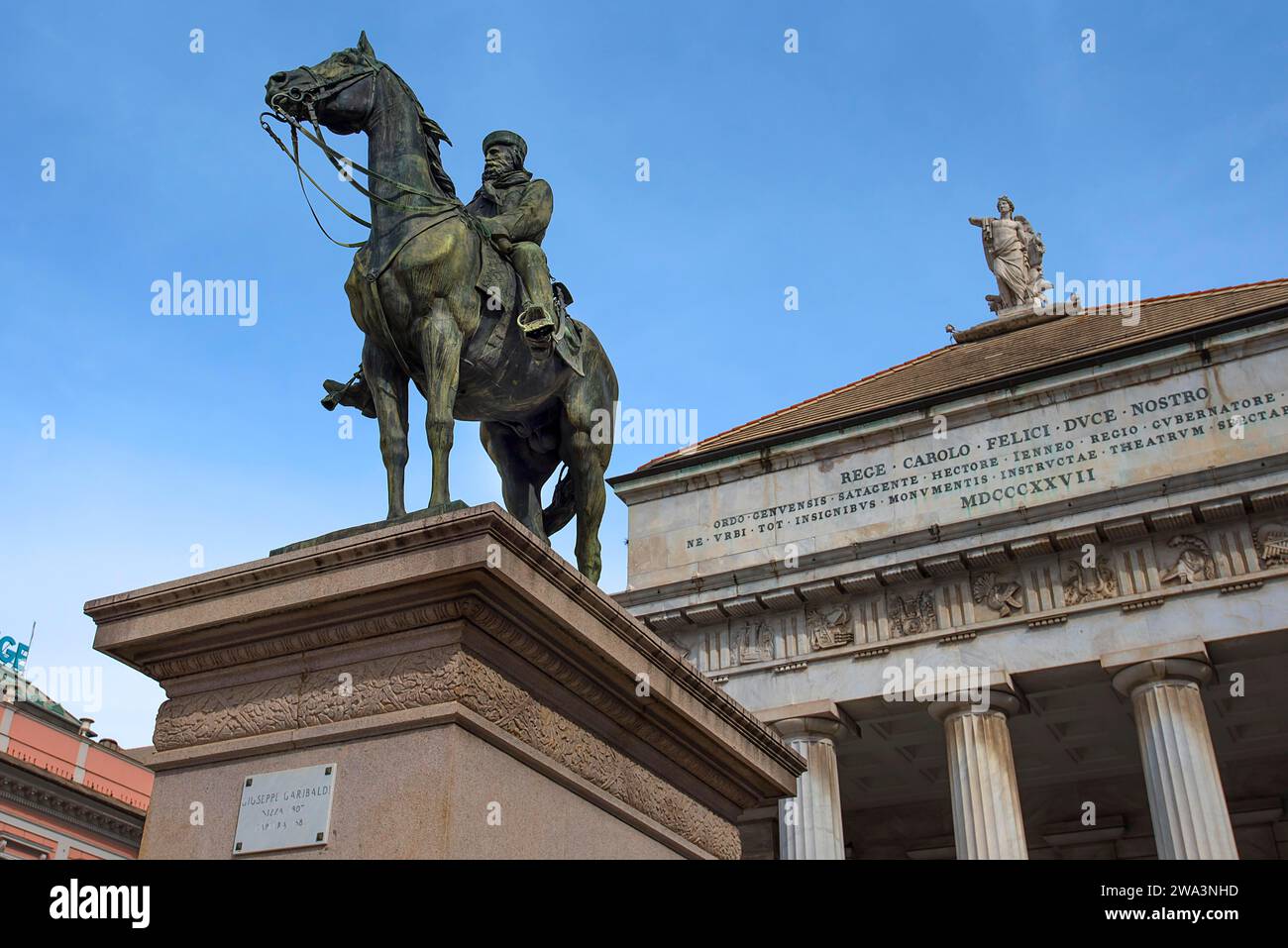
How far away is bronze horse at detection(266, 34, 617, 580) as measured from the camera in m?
7.37

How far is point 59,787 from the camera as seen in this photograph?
3759cm

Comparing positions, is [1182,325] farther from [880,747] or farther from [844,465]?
[880,747]

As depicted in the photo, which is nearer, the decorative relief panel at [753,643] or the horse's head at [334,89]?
the horse's head at [334,89]

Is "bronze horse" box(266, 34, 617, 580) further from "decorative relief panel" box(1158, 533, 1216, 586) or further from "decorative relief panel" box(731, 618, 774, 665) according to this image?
"decorative relief panel" box(731, 618, 774, 665)

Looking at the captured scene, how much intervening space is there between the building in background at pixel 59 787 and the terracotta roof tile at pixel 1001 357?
65.1 feet

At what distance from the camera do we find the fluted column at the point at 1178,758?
21375 mm

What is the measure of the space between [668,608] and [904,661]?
16.1 ft

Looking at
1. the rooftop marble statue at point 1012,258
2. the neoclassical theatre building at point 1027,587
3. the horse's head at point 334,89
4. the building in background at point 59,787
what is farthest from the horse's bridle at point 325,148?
the building in background at point 59,787

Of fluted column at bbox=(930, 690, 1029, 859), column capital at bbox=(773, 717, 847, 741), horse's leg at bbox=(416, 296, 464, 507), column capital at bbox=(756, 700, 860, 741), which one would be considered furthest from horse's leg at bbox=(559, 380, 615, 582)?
column capital at bbox=(773, 717, 847, 741)

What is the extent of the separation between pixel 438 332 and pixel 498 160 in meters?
1.87

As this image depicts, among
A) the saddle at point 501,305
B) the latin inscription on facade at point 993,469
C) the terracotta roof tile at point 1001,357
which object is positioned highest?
the terracotta roof tile at point 1001,357

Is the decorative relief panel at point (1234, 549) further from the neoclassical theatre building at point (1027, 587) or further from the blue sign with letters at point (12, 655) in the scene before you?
the blue sign with letters at point (12, 655)

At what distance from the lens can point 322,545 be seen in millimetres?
6086
